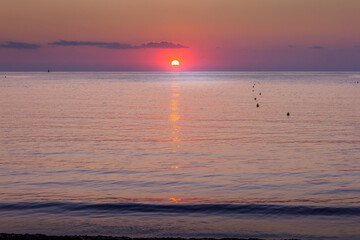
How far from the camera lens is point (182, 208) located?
1766 cm

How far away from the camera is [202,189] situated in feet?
67.4

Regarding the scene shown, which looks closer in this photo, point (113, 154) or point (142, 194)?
point (142, 194)

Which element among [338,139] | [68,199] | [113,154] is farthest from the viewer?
[338,139]

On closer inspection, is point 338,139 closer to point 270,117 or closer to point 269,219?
point 270,117

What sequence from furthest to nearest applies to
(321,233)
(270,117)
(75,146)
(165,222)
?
(270,117), (75,146), (165,222), (321,233)

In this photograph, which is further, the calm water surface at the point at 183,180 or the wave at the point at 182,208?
the wave at the point at 182,208

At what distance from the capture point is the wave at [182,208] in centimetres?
1705

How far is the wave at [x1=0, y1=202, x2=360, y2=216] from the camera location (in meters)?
17.0

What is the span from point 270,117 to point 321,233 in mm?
36872

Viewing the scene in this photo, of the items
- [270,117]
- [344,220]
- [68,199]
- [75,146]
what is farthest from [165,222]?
[270,117]

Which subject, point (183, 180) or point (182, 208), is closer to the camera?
point (182, 208)

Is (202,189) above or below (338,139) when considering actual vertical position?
below

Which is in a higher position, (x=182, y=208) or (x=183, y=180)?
(x=183, y=180)

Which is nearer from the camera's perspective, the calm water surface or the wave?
the calm water surface
